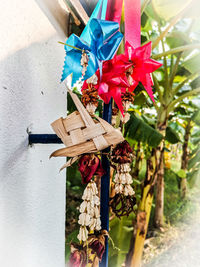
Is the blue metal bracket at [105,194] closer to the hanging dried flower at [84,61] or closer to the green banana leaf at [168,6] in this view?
the hanging dried flower at [84,61]

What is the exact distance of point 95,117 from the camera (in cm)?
32

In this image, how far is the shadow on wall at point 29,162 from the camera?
0.36 meters

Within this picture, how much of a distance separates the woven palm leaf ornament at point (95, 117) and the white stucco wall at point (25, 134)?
4.2 inches

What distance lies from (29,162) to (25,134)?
0.06 meters

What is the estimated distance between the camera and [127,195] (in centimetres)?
36

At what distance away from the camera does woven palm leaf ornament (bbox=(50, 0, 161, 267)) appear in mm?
303

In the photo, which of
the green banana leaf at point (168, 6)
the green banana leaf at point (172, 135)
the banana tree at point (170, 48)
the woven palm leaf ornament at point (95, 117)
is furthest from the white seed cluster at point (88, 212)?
the green banana leaf at point (172, 135)

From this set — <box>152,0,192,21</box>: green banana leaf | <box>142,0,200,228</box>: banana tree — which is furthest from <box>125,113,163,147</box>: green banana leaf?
<box>152,0,192,21</box>: green banana leaf

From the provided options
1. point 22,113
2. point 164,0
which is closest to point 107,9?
point 22,113

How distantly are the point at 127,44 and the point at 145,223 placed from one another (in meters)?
1.11

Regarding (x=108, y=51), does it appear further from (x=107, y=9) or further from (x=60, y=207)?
(x=60, y=207)

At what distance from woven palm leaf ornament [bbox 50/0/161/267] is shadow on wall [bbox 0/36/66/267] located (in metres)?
0.11

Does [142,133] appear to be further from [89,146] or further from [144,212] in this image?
[89,146]

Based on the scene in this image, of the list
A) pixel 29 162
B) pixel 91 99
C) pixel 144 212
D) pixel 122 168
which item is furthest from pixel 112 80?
pixel 144 212
